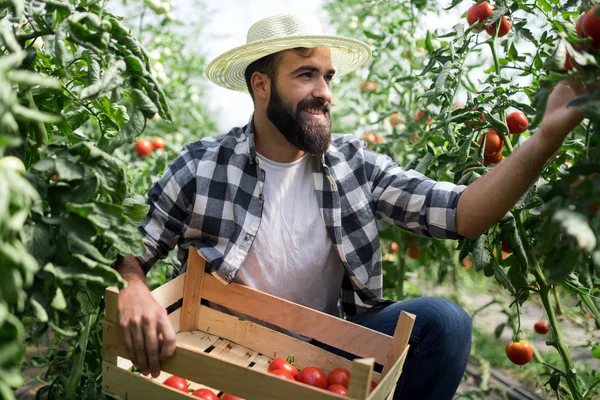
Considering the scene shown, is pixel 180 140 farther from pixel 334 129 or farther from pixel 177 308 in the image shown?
pixel 177 308

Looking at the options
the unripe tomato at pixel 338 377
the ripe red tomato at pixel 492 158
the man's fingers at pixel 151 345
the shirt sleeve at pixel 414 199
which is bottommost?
the unripe tomato at pixel 338 377

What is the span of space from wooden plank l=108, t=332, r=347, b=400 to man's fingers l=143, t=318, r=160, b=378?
0.09 feet

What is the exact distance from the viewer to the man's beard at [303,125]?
5.82ft

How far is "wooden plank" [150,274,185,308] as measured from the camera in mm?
1548

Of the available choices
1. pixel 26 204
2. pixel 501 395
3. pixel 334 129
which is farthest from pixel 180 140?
pixel 26 204

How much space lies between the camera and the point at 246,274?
173 cm

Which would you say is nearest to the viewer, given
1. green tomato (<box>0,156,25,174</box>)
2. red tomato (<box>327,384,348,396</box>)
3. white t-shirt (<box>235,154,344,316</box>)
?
green tomato (<box>0,156,25,174</box>)

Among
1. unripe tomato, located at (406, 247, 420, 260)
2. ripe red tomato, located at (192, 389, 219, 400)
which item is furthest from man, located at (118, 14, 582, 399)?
unripe tomato, located at (406, 247, 420, 260)

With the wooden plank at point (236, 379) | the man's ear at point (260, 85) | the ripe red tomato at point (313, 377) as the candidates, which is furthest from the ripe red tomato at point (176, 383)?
the man's ear at point (260, 85)

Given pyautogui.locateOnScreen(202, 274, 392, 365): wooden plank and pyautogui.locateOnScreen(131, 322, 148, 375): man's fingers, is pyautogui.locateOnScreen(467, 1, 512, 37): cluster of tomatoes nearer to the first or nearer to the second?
pyautogui.locateOnScreen(202, 274, 392, 365): wooden plank

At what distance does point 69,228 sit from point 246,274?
31.2 inches

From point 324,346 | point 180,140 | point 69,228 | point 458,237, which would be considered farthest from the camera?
point 180,140

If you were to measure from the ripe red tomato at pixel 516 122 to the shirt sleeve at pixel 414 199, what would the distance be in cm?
26

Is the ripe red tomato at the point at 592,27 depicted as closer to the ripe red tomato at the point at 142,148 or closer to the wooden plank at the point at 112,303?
the wooden plank at the point at 112,303
